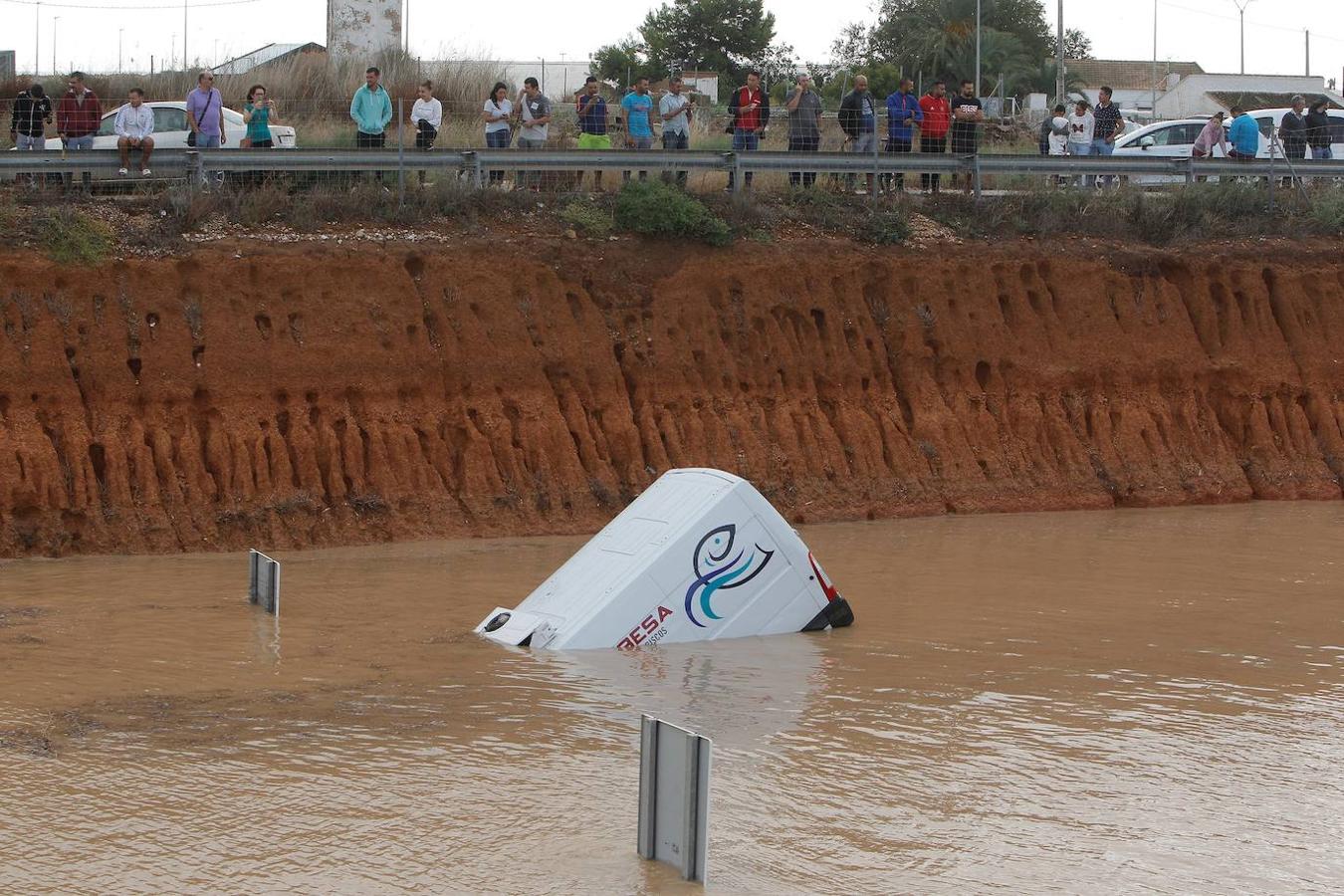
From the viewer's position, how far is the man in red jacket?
2019 cm

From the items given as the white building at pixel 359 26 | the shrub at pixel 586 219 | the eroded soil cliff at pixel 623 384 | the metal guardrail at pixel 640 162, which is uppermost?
the white building at pixel 359 26

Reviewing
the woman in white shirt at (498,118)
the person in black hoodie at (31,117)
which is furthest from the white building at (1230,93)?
the person in black hoodie at (31,117)

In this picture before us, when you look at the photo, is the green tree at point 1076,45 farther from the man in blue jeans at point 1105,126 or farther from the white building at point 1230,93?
the man in blue jeans at point 1105,126

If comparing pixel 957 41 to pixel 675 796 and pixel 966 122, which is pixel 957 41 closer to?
pixel 966 122

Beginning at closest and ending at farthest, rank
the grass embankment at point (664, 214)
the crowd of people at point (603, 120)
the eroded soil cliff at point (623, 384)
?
the eroded soil cliff at point (623, 384) → the grass embankment at point (664, 214) → the crowd of people at point (603, 120)

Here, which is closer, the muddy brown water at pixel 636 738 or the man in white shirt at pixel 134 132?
the muddy brown water at pixel 636 738

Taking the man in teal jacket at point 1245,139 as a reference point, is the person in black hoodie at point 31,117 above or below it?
below

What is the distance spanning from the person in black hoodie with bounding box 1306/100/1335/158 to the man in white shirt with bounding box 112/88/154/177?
1773cm

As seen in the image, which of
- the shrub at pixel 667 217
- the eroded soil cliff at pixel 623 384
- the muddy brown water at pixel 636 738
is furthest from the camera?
the shrub at pixel 667 217

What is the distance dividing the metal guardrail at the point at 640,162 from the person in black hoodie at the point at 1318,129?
1901 mm

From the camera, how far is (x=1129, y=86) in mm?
70750

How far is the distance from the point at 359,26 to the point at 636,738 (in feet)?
82.5

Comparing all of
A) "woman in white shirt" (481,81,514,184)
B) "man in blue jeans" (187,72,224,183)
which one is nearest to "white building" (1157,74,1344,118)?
"woman in white shirt" (481,81,514,184)

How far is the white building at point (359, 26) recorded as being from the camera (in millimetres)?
32375
